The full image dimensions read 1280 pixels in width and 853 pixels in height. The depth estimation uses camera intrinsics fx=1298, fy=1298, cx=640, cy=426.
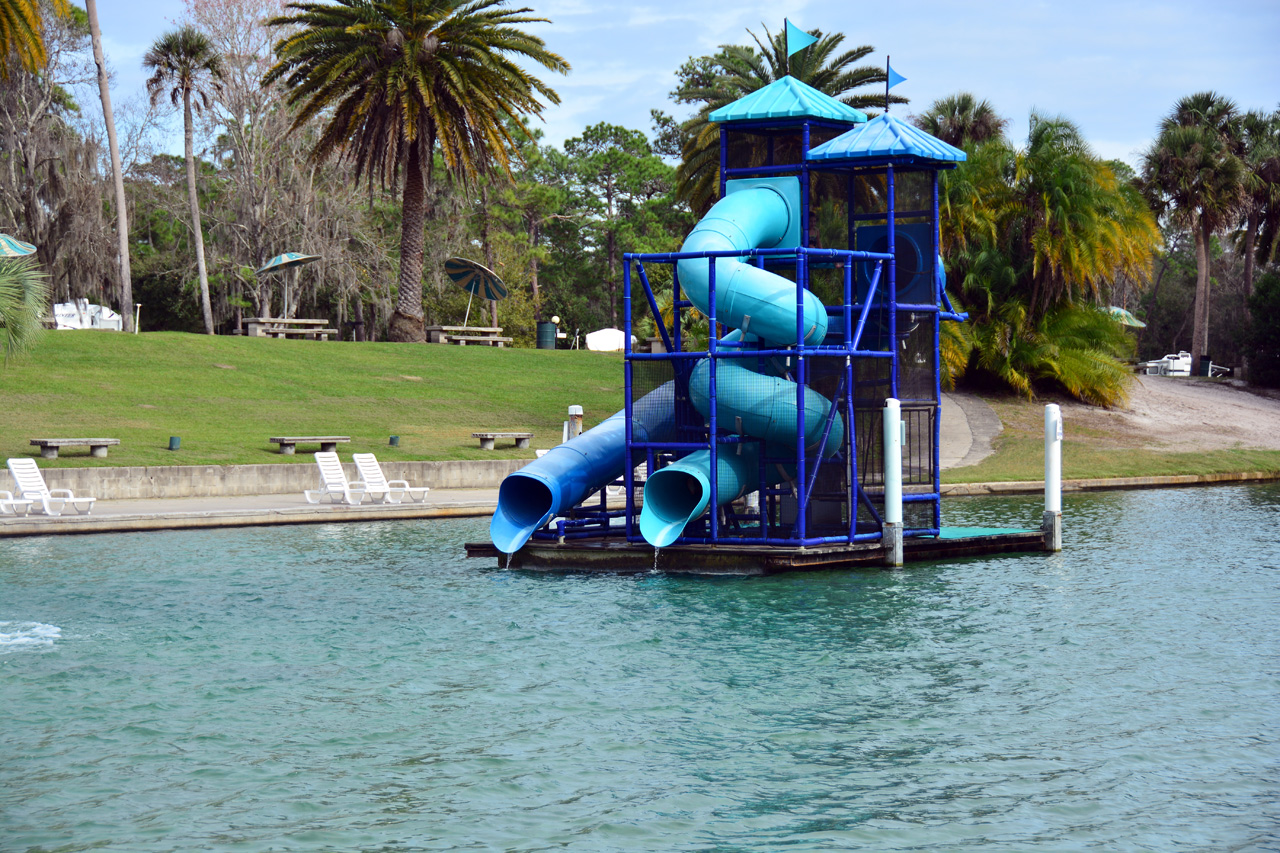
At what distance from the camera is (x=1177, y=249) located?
100562 mm

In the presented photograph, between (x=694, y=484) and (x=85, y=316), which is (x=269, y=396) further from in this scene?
(x=85, y=316)

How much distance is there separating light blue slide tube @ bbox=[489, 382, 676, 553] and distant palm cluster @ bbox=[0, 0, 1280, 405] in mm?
4352

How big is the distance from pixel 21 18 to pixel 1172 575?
32.5 m

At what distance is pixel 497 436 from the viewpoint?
107ft

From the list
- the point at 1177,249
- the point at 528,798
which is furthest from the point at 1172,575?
the point at 1177,249

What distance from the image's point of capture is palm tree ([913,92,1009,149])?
2025 inches

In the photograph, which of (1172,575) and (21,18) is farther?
(21,18)

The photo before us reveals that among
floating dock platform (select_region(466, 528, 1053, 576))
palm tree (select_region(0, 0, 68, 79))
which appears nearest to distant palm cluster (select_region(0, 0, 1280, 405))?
palm tree (select_region(0, 0, 68, 79))

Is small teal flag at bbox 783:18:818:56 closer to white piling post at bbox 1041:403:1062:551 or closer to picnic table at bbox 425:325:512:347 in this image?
white piling post at bbox 1041:403:1062:551

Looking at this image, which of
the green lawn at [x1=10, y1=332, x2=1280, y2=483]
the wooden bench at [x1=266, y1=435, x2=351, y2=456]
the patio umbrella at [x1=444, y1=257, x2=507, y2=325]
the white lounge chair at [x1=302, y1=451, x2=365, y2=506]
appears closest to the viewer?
the white lounge chair at [x1=302, y1=451, x2=365, y2=506]

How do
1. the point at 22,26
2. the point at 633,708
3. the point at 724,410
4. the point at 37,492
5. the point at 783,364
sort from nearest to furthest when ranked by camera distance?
the point at 633,708 → the point at 724,410 → the point at 783,364 → the point at 37,492 → the point at 22,26

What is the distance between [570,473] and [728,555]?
2964 mm

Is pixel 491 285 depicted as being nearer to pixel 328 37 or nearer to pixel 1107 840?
pixel 328 37

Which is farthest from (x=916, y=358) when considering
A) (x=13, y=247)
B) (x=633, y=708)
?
(x=13, y=247)
